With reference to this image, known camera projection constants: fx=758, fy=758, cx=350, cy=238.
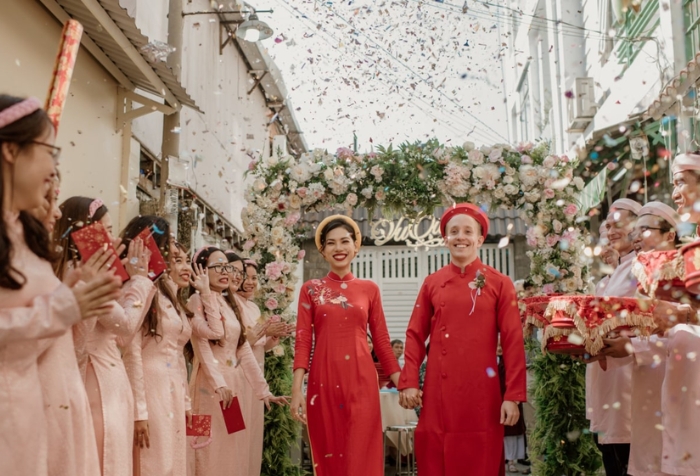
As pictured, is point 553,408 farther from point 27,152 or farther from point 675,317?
point 27,152

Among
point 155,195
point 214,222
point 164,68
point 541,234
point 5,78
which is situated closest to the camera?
point 5,78

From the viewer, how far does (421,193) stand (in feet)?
26.8

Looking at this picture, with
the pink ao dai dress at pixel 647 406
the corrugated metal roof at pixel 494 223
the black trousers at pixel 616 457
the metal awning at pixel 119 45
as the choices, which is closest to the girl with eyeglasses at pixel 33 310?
the pink ao dai dress at pixel 647 406

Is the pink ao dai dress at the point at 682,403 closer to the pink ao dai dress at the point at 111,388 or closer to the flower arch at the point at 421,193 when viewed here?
the pink ao dai dress at the point at 111,388

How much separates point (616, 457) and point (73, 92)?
19.8 feet

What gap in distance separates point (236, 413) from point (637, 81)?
21.9 ft

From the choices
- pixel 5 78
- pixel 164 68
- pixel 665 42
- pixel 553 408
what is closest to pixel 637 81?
pixel 665 42

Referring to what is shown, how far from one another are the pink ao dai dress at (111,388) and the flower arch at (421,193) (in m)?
3.78

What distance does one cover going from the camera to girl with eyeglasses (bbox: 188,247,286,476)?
5.85 meters

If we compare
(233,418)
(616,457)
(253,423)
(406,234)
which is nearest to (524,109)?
(406,234)

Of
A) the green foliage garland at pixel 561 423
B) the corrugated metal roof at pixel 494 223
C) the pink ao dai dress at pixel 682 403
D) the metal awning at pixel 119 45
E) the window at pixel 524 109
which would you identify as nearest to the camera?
the pink ao dai dress at pixel 682 403

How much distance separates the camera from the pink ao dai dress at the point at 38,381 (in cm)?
238

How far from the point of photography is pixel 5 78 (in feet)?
20.0

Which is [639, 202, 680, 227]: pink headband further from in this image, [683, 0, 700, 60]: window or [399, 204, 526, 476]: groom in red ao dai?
[683, 0, 700, 60]: window
